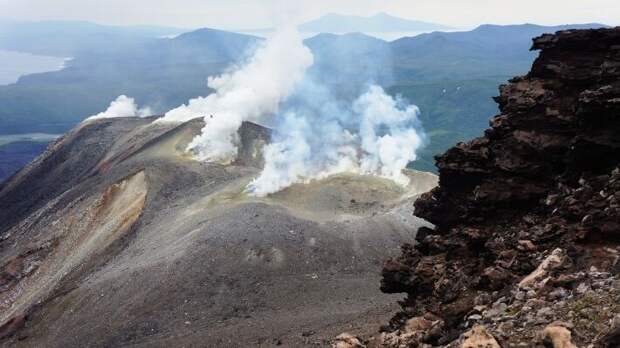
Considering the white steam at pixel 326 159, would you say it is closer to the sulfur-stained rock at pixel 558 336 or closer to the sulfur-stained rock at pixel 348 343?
the sulfur-stained rock at pixel 348 343

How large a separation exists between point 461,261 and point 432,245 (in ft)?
5.66

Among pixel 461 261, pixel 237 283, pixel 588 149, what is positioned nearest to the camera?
pixel 588 149

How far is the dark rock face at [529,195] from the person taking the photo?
50.1 feet

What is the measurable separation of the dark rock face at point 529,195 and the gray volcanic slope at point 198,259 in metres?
9.41

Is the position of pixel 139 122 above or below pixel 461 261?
below

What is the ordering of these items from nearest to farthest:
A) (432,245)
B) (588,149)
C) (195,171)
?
(588,149)
(432,245)
(195,171)

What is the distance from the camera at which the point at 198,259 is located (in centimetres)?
3781

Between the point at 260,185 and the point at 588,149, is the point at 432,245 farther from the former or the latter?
the point at 260,185

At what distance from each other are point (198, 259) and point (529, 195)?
78.2 feet

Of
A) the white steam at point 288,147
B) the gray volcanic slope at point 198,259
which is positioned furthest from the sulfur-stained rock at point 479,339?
the white steam at point 288,147

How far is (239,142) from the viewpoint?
245 feet

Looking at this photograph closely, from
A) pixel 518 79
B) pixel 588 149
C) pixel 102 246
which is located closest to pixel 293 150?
pixel 102 246

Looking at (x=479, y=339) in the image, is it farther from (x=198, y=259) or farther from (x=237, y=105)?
A: (x=237, y=105)

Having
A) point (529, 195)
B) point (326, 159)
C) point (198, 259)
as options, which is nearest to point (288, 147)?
point (326, 159)
